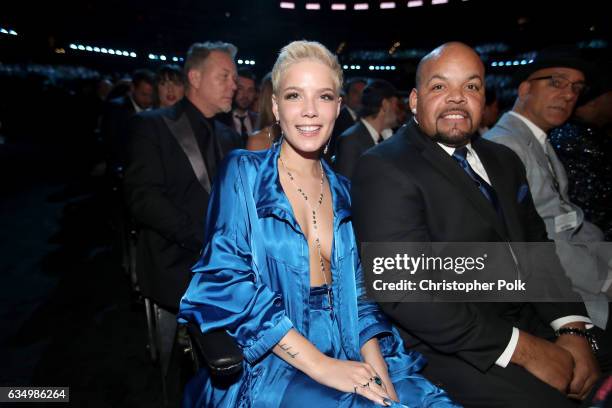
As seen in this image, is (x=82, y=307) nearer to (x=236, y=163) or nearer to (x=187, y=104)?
(x=187, y=104)

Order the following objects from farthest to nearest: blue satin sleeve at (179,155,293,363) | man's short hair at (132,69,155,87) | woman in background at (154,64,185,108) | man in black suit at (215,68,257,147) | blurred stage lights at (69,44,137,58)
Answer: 1. blurred stage lights at (69,44,137,58)
2. man's short hair at (132,69,155,87)
3. man in black suit at (215,68,257,147)
4. woman in background at (154,64,185,108)
5. blue satin sleeve at (179,155,293,363)

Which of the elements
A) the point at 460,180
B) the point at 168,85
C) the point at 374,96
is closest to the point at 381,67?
the point at 374,96

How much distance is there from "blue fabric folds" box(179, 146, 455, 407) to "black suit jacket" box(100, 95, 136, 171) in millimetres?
3201

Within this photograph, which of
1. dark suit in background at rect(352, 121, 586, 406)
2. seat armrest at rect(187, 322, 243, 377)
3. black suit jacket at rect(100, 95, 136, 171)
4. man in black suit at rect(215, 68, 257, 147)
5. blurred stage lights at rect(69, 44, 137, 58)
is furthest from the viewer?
blurred stage lights at rect(69, 44, 137, 58)

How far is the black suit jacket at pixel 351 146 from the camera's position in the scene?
401 cm

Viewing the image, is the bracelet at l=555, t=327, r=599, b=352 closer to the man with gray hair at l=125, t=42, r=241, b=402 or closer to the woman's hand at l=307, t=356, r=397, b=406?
the woman's hand at l=307, t=356, r=397, b=406

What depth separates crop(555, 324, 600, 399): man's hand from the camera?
158 cm

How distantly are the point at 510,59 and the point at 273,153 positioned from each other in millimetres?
12941

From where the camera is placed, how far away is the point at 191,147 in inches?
106

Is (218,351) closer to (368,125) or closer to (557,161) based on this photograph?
(557,161)

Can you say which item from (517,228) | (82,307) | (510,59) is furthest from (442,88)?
(510,59)

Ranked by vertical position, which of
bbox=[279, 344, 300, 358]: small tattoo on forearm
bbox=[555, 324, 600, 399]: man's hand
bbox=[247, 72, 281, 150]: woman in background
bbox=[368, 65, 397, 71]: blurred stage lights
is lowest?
bbox=[555, 324, 600, 399]: man's hand

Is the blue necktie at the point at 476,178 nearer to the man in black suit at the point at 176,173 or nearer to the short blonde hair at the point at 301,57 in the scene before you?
the short blonde hair at the point at 301,57

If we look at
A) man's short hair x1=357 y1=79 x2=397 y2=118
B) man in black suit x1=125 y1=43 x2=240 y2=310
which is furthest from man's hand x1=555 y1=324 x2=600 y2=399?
man's short hair x1=357 y1=79 x2=397 y2=118
